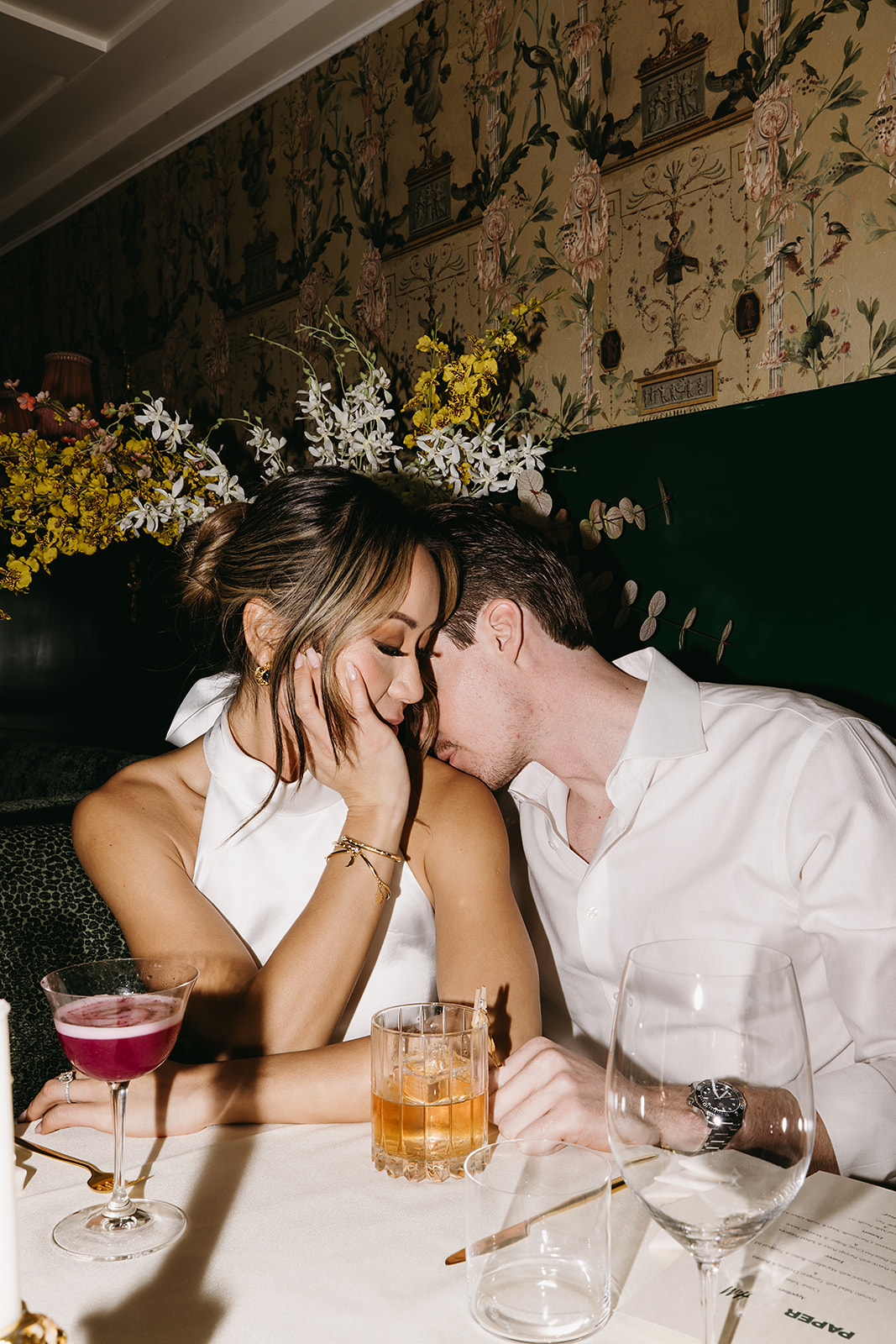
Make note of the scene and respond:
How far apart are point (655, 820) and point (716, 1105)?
34.6 inches

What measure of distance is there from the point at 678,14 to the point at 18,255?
3.66 meters

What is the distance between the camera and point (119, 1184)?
2.56 ft

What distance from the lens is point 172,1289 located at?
2.23 ft

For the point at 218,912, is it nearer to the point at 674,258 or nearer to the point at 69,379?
the point at 674,258

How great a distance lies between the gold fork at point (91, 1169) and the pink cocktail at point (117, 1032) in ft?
0.26

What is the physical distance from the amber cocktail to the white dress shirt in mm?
541

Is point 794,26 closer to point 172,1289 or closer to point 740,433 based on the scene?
point 740,433

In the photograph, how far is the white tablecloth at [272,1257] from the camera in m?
0.64

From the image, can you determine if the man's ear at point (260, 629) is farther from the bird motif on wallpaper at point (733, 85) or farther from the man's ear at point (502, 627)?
the bird motif on wallpaper at point (733, 85)

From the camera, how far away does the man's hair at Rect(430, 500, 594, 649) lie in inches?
64.7

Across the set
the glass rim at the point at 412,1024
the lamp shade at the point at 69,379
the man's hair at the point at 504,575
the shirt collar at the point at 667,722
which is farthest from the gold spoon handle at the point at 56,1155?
the lamp shade at the point at 69,379

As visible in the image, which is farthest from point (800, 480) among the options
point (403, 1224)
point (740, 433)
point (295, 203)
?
point (295, 203)

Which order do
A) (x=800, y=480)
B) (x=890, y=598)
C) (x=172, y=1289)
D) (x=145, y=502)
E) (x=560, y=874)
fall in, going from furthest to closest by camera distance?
(x=145, y=502) < (x=800, y=480) < (x=890, y=598) < (x=560, y=874) < (x=172, y=1289)

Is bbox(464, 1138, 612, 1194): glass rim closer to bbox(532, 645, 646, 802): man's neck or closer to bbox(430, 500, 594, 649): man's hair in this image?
bbox(532, 645, 646, 802): man's neck
